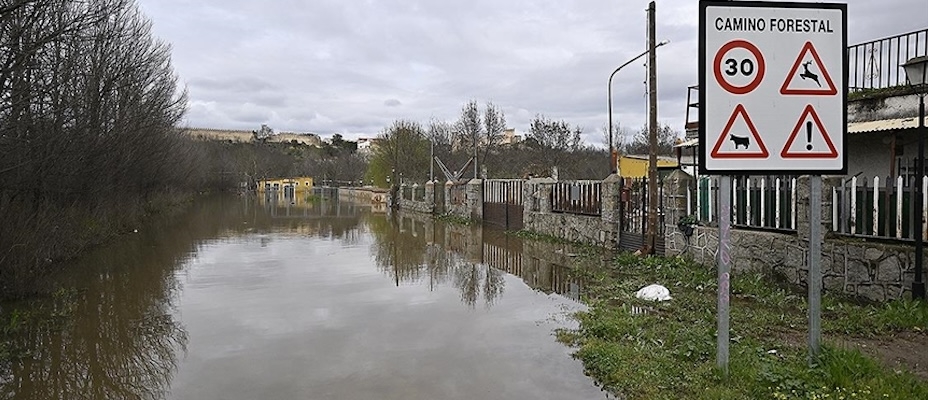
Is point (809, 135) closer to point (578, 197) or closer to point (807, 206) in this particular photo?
point (807, 206)

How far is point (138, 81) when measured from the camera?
19.9m

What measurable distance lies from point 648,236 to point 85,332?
10060 mm

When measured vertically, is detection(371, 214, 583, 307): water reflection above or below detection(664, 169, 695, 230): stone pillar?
below

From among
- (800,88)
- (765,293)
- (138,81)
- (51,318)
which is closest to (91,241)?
(138,81)

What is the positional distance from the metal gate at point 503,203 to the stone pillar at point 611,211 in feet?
20.5

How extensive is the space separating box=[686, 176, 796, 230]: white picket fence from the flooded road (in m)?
2.78

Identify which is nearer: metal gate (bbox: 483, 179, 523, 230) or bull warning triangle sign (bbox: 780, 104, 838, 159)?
bull warning triangle sign (bbox: 780, 104, 838, 159)

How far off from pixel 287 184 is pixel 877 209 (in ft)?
272

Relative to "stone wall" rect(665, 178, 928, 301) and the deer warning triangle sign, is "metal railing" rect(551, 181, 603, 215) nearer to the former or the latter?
"stone wall" rect(665, 178, 928, 301)

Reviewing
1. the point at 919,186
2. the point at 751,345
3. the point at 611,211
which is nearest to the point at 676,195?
the point at 611,211

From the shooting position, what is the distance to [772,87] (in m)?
4.95

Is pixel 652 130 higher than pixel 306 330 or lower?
higher

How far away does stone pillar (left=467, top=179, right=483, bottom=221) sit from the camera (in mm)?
26469

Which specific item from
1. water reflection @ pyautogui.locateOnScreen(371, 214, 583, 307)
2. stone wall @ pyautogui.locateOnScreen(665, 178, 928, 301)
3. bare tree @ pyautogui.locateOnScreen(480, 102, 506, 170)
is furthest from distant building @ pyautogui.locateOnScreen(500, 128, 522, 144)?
stone wall @ pyautogui.locateOnScreen(665, 178, 928, 301)
